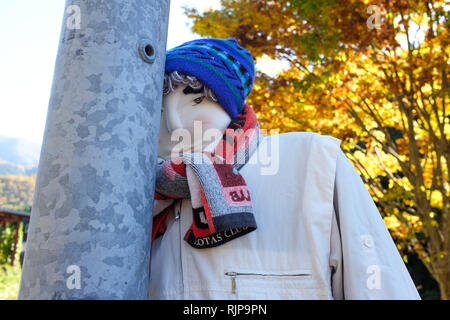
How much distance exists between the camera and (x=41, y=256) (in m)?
0.72

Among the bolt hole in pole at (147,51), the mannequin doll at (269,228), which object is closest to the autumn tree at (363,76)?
the mannequin doll at (269,228)

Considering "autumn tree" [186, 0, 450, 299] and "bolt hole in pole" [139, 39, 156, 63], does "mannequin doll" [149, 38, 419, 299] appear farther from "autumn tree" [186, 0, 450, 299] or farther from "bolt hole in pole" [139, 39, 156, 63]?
"autumn tree" [186, 0, 450, 299]

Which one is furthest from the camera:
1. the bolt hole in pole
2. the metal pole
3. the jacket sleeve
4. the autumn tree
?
the autumn tree

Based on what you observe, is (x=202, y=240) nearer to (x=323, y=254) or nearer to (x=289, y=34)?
(x=323, y=254)

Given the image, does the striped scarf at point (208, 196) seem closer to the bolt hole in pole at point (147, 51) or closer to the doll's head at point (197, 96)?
the doll's head at point (197, 96)

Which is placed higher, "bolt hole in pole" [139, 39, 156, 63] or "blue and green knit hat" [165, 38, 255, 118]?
"blue and green knit hat" [165, 38, 255, 118]

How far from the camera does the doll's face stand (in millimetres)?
1466

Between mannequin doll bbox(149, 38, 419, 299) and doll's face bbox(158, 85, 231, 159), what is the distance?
0.10 feet

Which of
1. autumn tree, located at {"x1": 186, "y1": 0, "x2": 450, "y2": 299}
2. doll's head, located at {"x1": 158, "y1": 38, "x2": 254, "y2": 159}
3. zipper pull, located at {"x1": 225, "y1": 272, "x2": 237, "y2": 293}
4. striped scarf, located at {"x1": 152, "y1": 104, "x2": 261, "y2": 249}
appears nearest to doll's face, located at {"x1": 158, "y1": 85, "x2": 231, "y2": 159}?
doll's head, located at {"x1": 158, "y1": 38, "x2": 254, "y2": 159}

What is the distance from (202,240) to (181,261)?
0.12m

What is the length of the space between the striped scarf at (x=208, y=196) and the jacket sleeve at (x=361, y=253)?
0.89 feet

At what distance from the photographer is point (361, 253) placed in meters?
1.08

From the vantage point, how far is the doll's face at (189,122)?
147 cm
